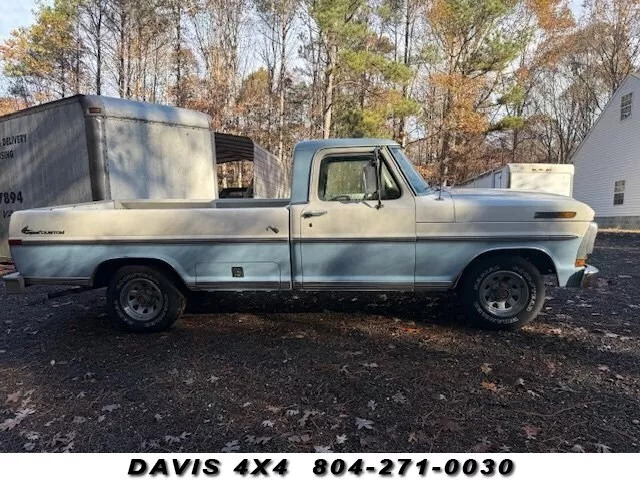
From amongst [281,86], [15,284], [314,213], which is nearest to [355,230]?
[314,213]

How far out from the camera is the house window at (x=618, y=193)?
20.9 m

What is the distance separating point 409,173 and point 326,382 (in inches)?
100

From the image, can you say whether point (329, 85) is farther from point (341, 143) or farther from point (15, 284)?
point (15, 284)

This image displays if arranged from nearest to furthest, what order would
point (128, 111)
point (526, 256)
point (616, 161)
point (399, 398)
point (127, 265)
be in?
point (399, 398) → point (526, 256) → point (127, 265) → point (128, 111) → point (616, 161)

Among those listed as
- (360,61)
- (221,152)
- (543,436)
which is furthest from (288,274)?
(360,61)

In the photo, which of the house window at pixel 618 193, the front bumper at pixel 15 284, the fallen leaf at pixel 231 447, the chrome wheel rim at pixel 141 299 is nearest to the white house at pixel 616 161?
the house window at pixel 618 193

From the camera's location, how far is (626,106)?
2072cm

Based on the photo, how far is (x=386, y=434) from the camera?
116 inches

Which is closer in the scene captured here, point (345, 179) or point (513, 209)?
point (513, 209)

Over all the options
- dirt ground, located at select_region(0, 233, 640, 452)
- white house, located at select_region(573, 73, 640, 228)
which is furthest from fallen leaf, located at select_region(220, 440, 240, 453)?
white house, located at select_region(573, 73, 640, 228)

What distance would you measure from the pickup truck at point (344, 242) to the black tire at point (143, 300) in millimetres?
21

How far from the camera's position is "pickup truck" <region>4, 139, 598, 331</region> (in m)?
4.63

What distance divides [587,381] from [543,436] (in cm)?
111

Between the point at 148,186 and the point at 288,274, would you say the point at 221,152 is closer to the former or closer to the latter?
the point at 148,186
